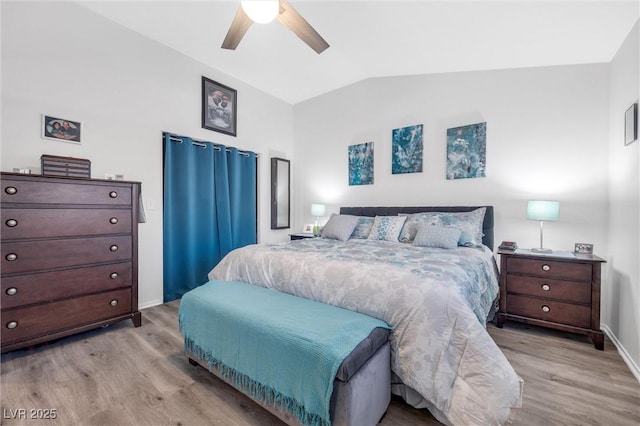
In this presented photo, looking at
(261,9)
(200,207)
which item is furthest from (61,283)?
(261,9)

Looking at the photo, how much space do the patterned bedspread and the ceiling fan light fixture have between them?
5.48ft

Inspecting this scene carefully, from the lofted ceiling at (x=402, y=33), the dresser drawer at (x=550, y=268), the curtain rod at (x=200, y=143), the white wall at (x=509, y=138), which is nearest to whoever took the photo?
the lofted ceiling at (x=402, y=33)

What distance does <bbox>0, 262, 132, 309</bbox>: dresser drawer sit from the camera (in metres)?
1.91

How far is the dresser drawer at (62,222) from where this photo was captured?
1.91m

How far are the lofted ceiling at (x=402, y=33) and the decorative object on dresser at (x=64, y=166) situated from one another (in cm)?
154

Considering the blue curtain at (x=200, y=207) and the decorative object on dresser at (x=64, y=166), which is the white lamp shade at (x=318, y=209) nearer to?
the blue curtain at (x=200, y=207)

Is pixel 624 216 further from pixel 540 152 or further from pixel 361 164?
pixel 361 164

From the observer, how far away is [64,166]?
2.29 metres

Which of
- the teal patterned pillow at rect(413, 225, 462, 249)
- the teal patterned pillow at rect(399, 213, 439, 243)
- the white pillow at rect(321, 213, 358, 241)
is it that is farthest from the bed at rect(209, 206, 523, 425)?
the white pillow at rect(321, 213, 358, 241)

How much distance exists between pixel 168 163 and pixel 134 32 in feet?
4.61

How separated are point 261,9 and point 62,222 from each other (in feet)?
7.11

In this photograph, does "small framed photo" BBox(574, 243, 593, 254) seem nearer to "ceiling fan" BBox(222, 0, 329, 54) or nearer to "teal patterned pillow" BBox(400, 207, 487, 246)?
"teal patterned pillow" BBox(400, 207, 487, 246)

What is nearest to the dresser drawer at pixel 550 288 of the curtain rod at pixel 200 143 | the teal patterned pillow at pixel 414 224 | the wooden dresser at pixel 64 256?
the teal patterned pillow at pixel 414 224

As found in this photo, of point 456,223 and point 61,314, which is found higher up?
point 456,223
